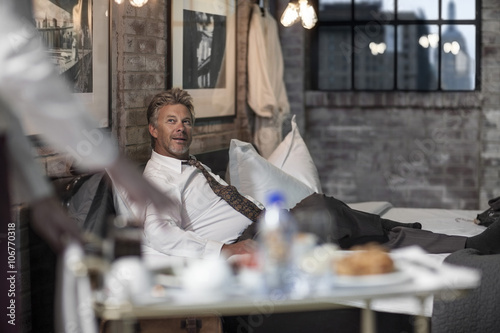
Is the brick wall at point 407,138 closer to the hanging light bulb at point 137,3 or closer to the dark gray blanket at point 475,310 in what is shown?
the hanging light bulb at point 137,3

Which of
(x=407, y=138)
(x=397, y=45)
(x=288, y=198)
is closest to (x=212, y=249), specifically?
(x=288, y=198)

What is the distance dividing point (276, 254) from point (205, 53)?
11.0 feet

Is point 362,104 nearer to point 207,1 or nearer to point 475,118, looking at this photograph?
point 475,118

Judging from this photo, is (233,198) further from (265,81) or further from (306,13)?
(265,81)

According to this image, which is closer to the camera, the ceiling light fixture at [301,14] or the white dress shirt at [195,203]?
the white dress shirt at [195,203]

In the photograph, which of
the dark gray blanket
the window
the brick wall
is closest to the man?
the dark gray blanket

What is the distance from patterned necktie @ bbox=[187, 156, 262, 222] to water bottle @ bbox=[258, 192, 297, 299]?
1897mm

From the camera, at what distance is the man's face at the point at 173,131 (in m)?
3.80

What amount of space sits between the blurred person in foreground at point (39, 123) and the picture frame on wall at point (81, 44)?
4.84ft

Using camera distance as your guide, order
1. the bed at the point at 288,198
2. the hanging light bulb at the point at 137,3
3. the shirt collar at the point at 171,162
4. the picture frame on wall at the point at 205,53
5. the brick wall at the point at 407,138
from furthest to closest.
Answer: the brick wall at the point at 407,138 < the picture frame on wall at the point at 205,53 < the hanging light bulb at the point at 137,3 < the shirt collar at the point at 171,162 < the bed at the point at 288,198

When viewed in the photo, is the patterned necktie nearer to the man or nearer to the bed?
the man

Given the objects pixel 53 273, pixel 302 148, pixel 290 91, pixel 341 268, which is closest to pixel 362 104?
pixel 290 91

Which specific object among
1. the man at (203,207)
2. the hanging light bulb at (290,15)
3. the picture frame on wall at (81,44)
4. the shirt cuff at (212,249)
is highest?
the hanging light bulb at (290,15)

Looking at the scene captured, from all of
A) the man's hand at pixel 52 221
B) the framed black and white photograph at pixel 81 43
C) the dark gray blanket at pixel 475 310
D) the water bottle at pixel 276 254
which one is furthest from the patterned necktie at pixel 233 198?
the man's hand at pixel 52 221
